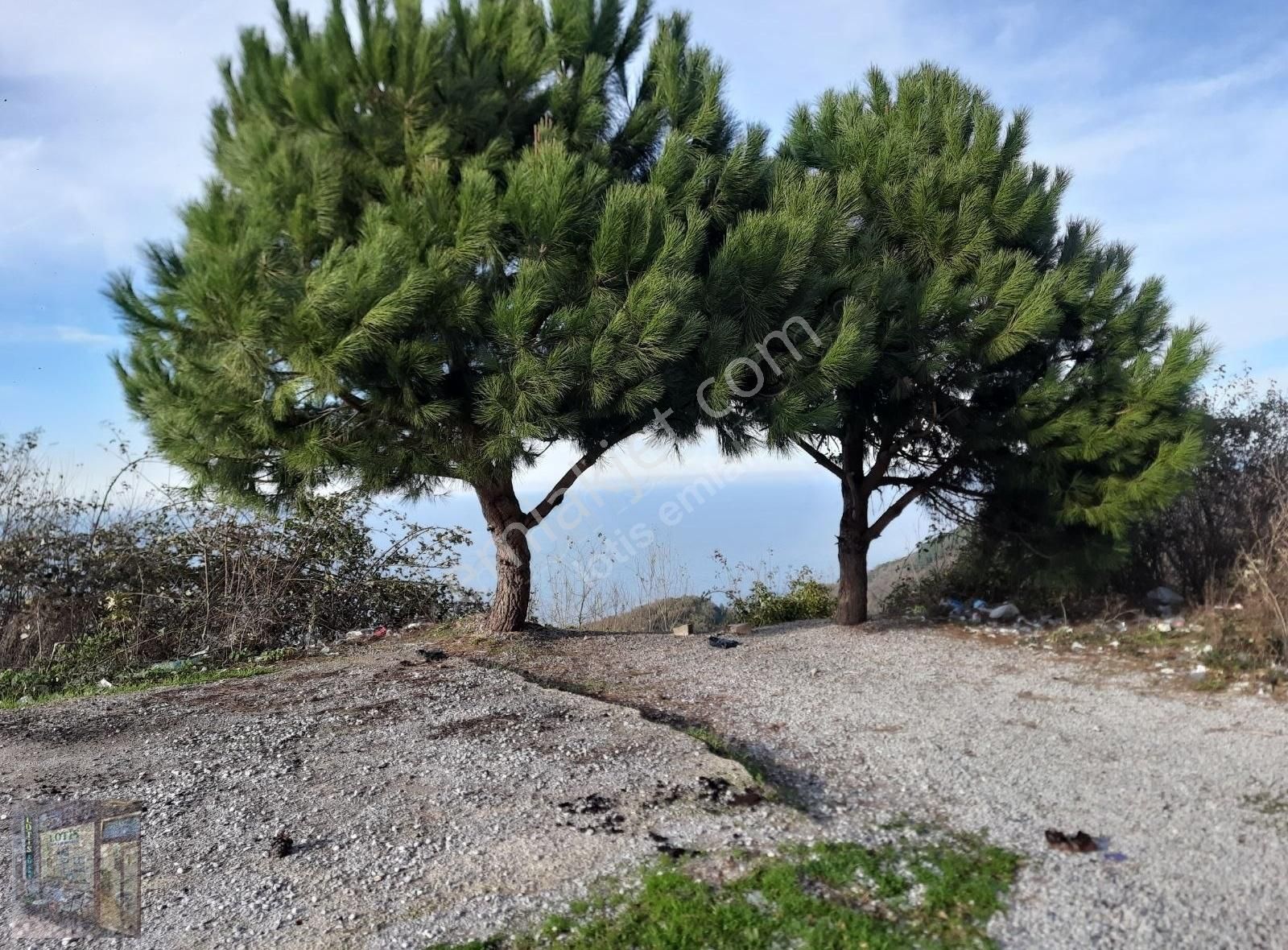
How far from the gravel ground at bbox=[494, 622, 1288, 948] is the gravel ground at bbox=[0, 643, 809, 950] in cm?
68

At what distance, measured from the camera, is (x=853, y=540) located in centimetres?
825

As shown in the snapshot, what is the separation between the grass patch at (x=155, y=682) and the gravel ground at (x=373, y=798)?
462 mm

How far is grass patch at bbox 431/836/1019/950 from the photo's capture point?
2.91m

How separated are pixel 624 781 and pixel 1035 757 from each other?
2.01 meters

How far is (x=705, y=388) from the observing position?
6602mm

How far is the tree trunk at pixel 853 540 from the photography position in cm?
824

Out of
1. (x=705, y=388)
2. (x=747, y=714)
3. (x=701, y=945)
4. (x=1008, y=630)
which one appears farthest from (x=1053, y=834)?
(x=1008, y=630)

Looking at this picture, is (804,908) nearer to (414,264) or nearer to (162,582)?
(414,264)


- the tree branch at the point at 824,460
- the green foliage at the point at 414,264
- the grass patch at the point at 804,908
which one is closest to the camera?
the grass patch at the point at 804,908

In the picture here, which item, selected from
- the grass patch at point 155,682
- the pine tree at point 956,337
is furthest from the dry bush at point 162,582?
the pine tree at point 956,337

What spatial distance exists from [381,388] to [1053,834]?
4.38 m

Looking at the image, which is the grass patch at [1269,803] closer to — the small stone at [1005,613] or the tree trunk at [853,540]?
the small stone at [1005,613]

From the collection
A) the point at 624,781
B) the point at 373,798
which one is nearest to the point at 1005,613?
the point at 624,781

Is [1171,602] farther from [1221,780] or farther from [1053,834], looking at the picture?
[1053,834]
